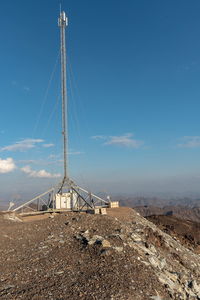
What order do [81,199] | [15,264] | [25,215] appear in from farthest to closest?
1. [81,199]
2. [25,215]
3. [15,264]

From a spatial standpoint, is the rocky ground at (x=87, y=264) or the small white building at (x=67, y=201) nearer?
the rocky ground at (x=87, y=264)

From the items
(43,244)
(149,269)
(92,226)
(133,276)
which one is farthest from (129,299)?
(92,226)

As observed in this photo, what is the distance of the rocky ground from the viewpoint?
1032 centimetres

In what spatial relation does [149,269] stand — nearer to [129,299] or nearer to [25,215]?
[129,299]

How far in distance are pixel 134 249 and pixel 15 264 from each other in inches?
261

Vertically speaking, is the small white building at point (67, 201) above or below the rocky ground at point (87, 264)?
above

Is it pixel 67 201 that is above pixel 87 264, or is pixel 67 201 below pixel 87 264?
above

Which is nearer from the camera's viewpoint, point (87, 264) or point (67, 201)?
point (87, 264)

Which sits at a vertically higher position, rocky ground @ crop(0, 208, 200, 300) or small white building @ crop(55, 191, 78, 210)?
small white building @ crop(55, 191, 78, 210)

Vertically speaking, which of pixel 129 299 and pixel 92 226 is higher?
pixel 92 226

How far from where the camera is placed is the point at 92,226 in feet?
62.7

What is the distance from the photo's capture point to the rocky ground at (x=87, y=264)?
33.9 ft

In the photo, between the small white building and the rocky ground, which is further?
the small white building

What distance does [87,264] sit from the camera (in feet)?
41.4
